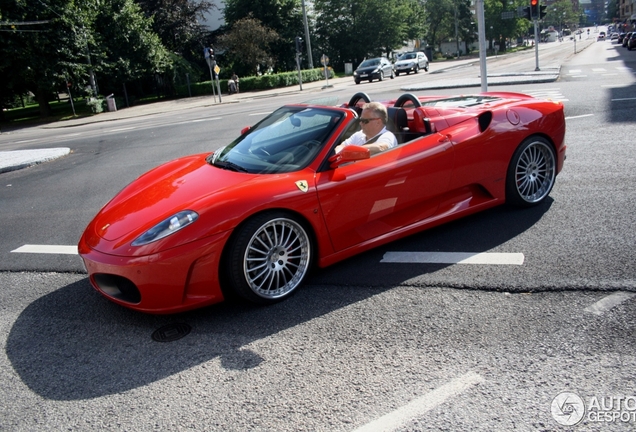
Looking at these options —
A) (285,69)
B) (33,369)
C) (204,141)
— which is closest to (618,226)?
(33,369)

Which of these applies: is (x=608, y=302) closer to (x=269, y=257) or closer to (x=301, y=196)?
(x=301, y=196)

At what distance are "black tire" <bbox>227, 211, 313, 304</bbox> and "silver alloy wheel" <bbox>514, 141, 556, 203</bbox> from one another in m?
2.38

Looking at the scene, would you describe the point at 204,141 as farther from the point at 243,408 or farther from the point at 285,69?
the point at 285,69

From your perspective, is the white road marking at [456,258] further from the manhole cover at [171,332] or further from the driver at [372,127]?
the manhole cover at [171,332]

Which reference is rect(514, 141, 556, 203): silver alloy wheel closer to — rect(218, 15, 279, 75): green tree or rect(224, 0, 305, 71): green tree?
rect(218, 15, 279, 75): green tree

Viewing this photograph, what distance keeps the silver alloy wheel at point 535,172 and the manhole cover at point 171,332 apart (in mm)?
3322

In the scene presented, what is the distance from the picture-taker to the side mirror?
4.20m

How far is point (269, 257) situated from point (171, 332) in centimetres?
83

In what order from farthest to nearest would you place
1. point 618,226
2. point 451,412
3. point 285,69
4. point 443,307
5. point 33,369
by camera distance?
1. point 285,69
2. point 618,226
3. point 443,307
4. point 33,369
5. point 451,412

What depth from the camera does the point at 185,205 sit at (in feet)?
12.9

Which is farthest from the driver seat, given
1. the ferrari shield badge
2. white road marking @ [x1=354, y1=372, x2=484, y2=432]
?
white road marking @ [x1=354, y1=372, x2=484, y2=432]

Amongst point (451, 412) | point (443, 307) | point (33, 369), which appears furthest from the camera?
point (443, 307)

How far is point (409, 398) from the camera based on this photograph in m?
2.83

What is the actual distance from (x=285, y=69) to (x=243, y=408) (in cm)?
5201
